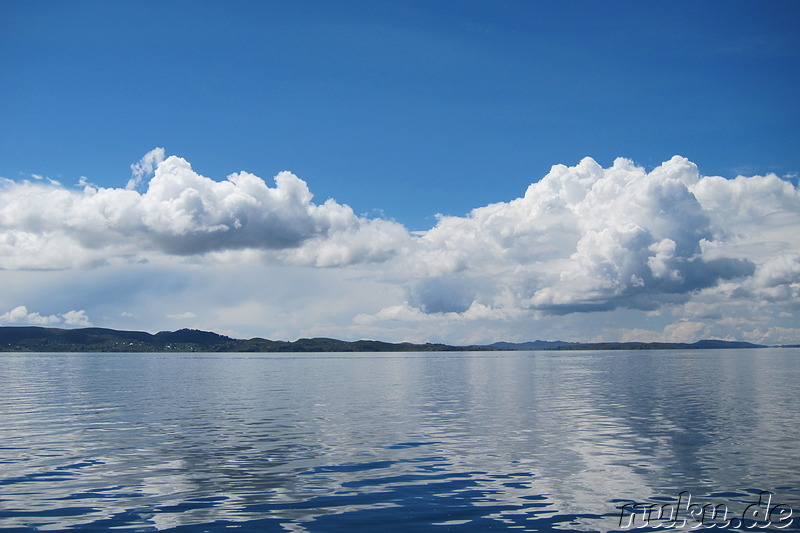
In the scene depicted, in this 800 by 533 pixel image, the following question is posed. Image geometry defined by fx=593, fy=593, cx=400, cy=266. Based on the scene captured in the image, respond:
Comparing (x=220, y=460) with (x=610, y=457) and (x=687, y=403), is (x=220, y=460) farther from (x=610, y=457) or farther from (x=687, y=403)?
(x=687, y=403)

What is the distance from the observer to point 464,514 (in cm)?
2783

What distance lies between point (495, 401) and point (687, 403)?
960 inches

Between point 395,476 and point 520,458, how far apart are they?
1011 centimetres

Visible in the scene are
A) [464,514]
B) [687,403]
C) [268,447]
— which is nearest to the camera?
[464,514]

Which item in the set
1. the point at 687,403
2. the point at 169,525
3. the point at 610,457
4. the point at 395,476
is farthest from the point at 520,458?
the point at 687,403

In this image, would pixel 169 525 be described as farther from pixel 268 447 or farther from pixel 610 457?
pixel 610 457

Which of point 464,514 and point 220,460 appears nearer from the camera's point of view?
point 464,514

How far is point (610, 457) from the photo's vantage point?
41375 millimetres

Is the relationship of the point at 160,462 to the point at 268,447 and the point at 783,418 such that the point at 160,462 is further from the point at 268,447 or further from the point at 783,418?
the point at 783,418

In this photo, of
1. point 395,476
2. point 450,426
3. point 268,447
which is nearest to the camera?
point 395,476

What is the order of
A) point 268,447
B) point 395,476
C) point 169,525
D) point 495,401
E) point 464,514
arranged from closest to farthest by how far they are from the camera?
point 169,525
point 464,514
point 395,476
point 268,447
point 495,401

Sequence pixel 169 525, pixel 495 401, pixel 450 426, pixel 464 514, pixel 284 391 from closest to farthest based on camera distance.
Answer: pixel 169 525 < pixel 464 514 < pixel 450 426 < pixel 495 401 < pixel 284 391

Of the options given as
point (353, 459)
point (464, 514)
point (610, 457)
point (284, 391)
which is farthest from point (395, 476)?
point (284, 391)

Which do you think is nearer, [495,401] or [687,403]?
[687,403]
